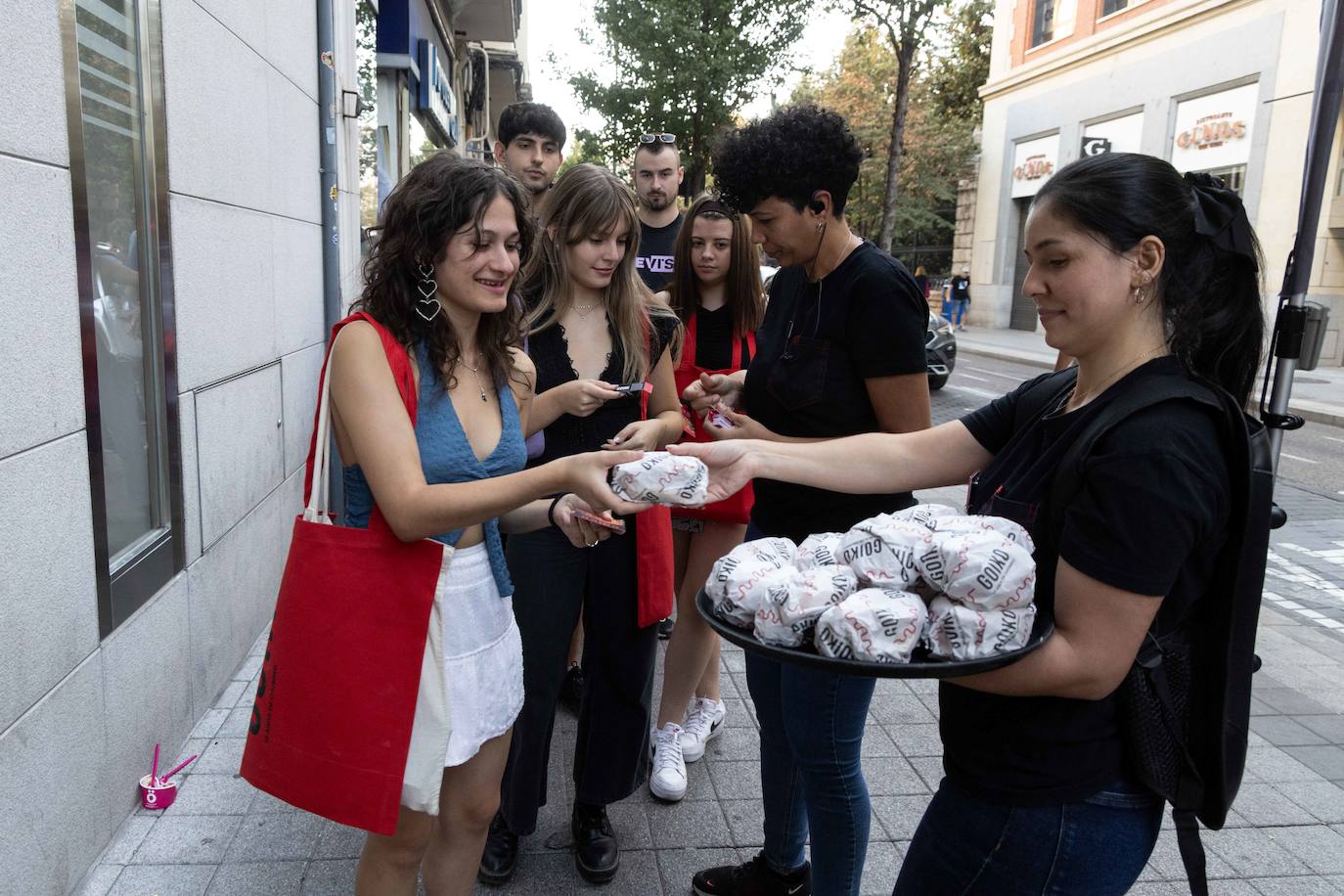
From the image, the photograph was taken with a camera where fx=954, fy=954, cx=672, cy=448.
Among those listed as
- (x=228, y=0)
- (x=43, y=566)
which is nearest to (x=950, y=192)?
(x=228, y=0)

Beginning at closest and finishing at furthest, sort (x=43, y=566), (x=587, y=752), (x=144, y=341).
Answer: (x=43, y=566) → (x=587, y=752) → (x=144, y=341)

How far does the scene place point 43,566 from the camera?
2.42 m

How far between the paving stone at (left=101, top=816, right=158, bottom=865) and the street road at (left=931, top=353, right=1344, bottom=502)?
26.2 ft

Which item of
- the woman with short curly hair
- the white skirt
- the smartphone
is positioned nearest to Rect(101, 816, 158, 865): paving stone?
the white skirt

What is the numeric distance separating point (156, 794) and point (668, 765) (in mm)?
1651

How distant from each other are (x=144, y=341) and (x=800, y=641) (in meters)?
2.91

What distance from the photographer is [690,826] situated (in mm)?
3145

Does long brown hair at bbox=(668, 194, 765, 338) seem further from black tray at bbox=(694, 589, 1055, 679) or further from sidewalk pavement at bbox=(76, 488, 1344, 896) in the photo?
black tray at bbox=(694, 589, 1055, 679)

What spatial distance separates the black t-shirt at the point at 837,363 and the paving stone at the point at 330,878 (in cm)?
157

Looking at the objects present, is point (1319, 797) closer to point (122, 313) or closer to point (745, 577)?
point (745, 577)

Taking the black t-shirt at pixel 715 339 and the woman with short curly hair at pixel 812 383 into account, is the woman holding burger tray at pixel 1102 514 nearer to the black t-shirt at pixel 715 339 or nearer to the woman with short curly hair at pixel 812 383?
the woman with short curly hair at pixel 812 383

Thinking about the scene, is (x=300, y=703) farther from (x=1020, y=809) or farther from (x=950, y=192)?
(x=950, y=192)

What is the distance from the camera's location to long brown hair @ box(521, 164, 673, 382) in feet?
9.70

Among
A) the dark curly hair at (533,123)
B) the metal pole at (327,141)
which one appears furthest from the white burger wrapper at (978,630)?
the metal pole at (327,141)
